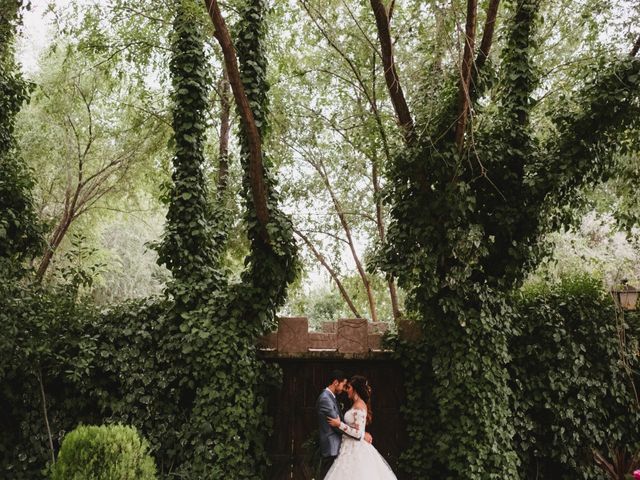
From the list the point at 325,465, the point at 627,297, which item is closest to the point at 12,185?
the point at 325,465

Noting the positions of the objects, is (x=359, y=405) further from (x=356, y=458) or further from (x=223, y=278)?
(x=223, y=278)

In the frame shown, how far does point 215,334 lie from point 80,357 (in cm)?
162

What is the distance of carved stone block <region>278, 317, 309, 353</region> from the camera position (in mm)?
7492

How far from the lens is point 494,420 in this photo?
655cm

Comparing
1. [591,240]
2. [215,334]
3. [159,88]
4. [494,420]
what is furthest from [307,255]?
[591,240]

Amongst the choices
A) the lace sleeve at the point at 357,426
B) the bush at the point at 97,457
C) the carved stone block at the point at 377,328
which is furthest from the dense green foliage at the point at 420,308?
the bush at the point at 97,457

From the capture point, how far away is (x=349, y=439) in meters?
6.39

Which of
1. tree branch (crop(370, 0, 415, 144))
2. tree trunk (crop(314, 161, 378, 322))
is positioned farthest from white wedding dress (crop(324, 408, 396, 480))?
tree trunk (crop(314, 161, 378, 322))

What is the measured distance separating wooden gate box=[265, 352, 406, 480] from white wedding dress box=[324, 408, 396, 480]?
0.95 meters

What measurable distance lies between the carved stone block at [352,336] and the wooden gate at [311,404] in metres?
0.10

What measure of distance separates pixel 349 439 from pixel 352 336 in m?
1.48

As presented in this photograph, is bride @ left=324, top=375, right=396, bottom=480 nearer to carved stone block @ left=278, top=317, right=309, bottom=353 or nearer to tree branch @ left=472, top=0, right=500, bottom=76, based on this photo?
carved stone block @ left=278, top=317, right=309, bottom=353

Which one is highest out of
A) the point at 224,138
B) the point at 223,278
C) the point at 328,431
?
the point at 224,138

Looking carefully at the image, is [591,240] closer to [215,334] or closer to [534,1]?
[534,1]
